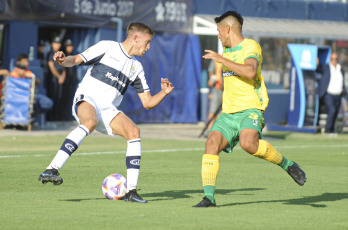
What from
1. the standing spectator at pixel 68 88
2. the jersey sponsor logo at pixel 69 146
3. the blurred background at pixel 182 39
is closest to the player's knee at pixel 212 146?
the jersey sponsor logo at pixel 69 146

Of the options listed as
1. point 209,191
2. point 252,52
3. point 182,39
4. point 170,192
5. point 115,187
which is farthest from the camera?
point 182,39

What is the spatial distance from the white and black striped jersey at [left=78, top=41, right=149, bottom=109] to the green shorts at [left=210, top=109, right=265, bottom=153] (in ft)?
4.20

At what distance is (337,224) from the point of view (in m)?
8.62

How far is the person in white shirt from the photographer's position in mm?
9953

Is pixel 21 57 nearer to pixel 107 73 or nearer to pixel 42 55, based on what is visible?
pixel 42 55

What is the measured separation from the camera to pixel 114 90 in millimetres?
10289

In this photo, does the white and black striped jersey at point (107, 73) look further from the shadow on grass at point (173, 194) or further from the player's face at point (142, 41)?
the shadow on grass at point (173, 194)

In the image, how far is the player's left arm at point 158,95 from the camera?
1009cm

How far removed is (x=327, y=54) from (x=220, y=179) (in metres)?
13.6

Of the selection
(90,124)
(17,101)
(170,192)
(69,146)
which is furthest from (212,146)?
(17,101)

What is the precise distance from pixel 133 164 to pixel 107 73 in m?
1.13

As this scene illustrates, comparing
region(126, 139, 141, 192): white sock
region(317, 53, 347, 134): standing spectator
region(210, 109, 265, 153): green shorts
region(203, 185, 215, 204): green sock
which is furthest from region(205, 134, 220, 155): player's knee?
region(317, 53, 347, 134): standing spectator

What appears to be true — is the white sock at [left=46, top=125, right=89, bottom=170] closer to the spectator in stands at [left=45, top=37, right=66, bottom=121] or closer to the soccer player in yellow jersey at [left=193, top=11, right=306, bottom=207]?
the soccer player in yellow jersey at [left=193, top=11, right=306, bottom=207]

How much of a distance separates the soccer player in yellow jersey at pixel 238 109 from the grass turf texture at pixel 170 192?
1.49 feet
